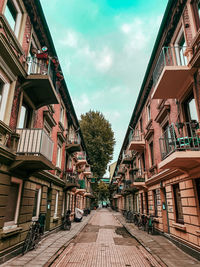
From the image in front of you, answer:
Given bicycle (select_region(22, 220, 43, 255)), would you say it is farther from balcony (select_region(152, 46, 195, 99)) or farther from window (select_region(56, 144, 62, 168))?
balcony (select_region(152, 46, 195, 99))

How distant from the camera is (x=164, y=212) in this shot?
10.6 meters

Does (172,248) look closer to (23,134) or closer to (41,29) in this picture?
(23,134)

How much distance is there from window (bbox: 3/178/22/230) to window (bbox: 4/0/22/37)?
573 cm

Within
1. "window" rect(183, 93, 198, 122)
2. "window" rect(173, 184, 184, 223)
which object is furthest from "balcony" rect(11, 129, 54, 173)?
"window" rect(173, 184, 184, 223)

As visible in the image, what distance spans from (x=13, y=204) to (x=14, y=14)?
723cm

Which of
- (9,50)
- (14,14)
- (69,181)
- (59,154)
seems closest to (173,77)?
(9,50)

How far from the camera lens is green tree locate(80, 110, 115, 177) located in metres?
31.2

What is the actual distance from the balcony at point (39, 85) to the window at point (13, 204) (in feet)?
11.8

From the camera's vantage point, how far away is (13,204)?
266 inches

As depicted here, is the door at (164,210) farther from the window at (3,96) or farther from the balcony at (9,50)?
the balcony at (9,50)

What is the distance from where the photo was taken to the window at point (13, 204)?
6.32m

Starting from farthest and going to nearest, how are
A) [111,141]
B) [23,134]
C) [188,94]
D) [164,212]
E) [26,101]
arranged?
1. [111,141]
2. [164,212]
3. [26,101]
4. [188,94]
5. [23,134]

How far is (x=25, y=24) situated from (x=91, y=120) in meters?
25.0

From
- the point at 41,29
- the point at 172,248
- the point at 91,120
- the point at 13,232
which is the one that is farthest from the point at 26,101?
the point at 91,120
